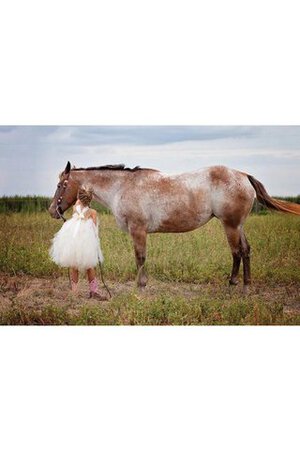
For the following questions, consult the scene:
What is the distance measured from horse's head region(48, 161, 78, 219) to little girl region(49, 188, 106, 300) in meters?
0.09

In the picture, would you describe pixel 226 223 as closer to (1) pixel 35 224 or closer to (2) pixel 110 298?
(2) pixel 110 298

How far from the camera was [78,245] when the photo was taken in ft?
18.6

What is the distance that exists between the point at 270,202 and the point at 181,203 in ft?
2.64

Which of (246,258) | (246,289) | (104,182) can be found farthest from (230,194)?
(104,182)

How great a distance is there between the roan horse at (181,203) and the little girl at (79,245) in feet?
0.58

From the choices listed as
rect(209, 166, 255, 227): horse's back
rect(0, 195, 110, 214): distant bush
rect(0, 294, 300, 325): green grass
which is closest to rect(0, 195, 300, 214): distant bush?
rect(0, 195, 110, 214): distant bush

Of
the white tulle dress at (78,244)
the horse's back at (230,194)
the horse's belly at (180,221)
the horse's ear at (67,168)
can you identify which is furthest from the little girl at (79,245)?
the horse's back at (230,194)

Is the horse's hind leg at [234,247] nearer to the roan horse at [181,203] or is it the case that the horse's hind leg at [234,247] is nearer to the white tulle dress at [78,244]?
the roan horse at [181,203]

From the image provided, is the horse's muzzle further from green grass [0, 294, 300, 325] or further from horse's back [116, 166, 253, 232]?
green grass [0, 294, 300, 325]

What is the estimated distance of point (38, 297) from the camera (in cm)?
574

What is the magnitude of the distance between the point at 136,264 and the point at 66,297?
2.28 feet

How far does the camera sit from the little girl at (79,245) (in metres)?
5.69

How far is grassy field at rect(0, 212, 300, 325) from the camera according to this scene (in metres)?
5.71
